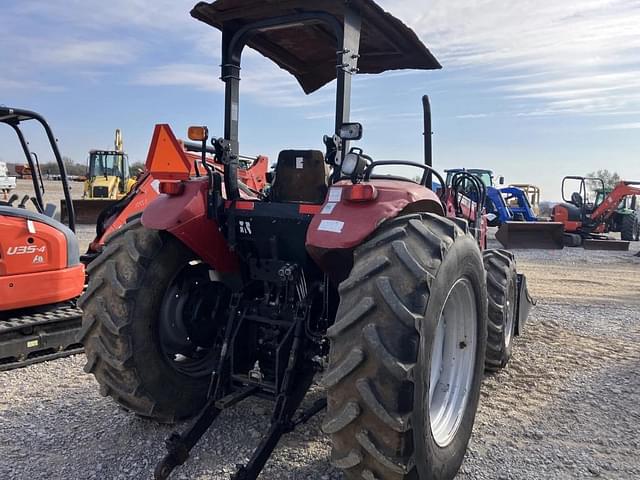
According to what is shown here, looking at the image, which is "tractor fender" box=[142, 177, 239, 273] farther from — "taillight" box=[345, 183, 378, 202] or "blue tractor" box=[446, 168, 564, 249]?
"blue tractor" box=[446, 168, 564, 249]

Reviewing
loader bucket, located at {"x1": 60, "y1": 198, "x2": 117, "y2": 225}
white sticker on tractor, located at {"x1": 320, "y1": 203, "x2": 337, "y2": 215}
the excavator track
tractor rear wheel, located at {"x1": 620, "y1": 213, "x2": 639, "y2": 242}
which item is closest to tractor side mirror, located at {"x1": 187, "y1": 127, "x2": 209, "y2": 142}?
white sticker on tractor, located at {"x1": 320, "y1": 203, "x2": 337, "y2": 215}

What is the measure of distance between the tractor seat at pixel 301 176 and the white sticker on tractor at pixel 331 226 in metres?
0.68

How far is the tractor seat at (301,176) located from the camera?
3367 millimetres

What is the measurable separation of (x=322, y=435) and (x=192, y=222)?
1.61 metres

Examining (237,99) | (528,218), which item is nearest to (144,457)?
Answer: (237,99)

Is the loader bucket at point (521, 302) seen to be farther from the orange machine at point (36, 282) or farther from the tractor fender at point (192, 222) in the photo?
the orange machine at point (36, 282)

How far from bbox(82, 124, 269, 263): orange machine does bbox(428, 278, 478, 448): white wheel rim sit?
1.82 m

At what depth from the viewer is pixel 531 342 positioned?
234 inches

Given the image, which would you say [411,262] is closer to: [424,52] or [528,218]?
[424,52]

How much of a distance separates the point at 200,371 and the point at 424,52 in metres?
2.75

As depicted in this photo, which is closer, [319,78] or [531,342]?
[319,78]

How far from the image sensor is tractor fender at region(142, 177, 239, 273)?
3.29 m

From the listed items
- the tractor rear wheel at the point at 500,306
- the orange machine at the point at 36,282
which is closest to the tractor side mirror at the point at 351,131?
the tractor rear wheel at the point at 500,306

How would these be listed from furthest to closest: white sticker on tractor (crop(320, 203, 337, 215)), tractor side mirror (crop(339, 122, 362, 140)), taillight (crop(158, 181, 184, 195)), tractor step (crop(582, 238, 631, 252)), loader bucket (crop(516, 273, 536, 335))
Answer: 1. tractor step (crop(582, 238, 631, 252))
2. loader bucket (crop(516, 273, 536, 335))
3. taillight (crop(158, 181, 184, 195))
4. tractor side mirror (crop(339, 122, 362, 140))
5. white sticker on tractor (crop(320, 203, 337, 215))
